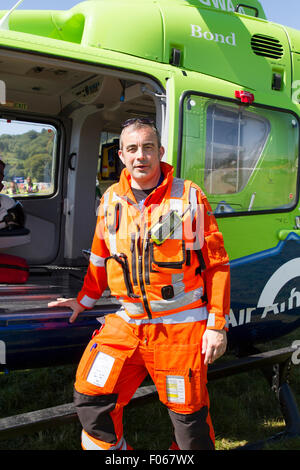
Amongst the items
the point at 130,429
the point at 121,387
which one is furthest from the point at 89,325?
the point at 130,429

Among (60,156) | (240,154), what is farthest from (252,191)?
(60,156)

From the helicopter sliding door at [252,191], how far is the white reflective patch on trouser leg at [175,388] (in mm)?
1163

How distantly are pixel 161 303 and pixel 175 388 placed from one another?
38 cm

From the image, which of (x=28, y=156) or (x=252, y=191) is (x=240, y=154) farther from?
(x=28, y=156)

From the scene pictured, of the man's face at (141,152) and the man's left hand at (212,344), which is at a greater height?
the man's face at (141,152)

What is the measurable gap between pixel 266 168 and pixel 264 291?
903 millimetres

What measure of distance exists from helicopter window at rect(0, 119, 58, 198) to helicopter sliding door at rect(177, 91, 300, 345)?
2255 mm

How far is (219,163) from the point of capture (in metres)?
3.12

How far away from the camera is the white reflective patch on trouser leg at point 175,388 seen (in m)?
2.00

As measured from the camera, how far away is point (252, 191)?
3254 millimetres

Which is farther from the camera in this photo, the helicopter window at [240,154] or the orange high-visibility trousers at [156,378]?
the helicopter window at [240,154]

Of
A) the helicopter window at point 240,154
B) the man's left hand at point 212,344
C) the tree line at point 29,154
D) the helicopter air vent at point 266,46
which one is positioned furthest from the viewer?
the tree line at point 29,154

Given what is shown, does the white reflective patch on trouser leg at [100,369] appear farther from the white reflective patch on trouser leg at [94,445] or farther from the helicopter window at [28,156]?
the helicopter window at [28,156]

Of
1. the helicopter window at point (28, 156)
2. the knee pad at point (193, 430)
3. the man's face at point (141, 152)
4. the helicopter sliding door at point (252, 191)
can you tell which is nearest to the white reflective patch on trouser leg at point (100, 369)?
the knee pad at point (193, 430)
